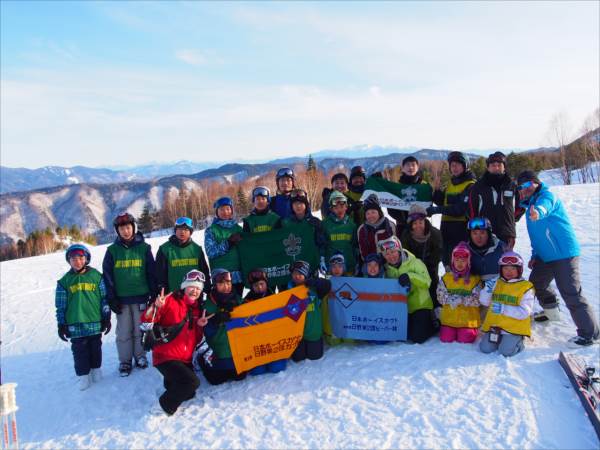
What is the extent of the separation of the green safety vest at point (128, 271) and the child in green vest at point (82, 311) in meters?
0.25

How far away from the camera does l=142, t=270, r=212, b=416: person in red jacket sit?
16.3 ft

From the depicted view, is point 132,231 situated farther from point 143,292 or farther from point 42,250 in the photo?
point 42,250

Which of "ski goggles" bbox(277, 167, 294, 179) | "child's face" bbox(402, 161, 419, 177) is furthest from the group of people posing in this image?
"child's face" bbox(402, 161, 419, 177)

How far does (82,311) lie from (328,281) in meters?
3.50

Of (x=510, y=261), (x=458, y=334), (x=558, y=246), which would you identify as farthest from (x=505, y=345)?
(x=558, y=246)

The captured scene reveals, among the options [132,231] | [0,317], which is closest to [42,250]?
[0,317]

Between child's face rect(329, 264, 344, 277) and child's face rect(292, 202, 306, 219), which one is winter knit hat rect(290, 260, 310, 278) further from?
child's face rect(292, 202, 306, 219)

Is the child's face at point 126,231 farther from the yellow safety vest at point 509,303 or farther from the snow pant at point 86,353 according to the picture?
the yellow safety vest at point 509,303

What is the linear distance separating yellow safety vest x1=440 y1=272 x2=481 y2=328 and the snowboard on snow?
3.66ft

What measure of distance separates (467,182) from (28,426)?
7.24m

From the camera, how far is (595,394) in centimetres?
429

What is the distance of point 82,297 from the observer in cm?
576

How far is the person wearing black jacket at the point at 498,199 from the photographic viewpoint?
20.9 feet

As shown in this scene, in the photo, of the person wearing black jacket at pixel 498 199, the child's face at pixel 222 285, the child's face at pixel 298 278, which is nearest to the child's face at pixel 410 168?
the person wearing black jacket at pixel 498 199
